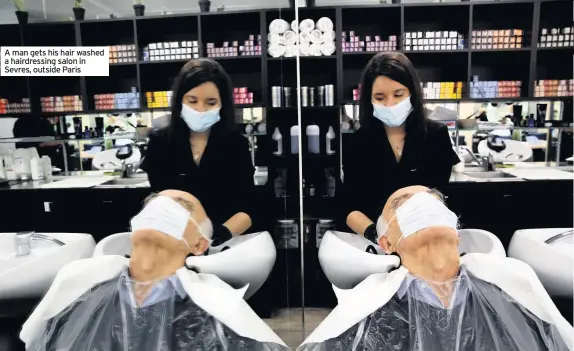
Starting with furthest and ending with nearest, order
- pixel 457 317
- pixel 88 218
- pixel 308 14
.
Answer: pixel 88 218 < pixel 308 14 < pixel 457 317

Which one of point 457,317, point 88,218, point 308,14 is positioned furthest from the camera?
point 88,218

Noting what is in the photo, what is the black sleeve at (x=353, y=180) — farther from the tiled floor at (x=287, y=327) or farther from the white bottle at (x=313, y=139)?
the tiled floor at (x=287, y=327)

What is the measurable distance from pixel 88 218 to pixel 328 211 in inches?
37.7

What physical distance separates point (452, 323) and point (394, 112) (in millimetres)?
770

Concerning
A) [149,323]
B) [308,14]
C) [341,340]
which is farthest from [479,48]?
[149,323]

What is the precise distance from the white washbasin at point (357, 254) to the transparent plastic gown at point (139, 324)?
369 mm

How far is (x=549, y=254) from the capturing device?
1537 mm

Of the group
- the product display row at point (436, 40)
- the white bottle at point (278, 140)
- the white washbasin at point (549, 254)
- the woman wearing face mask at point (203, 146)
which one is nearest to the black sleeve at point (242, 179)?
the woman wearing face mask at point (203, 146)

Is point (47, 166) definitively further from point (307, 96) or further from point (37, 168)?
point (307, 96)

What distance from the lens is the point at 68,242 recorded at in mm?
1681

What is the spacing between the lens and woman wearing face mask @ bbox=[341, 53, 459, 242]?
1489mm

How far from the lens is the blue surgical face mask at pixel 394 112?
1.49 meters

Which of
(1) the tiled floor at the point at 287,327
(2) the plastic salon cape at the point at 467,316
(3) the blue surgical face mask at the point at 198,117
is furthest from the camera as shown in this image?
(1) the tiled floor at the point at 287,327

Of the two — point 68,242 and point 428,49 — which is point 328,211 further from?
point 68,242
